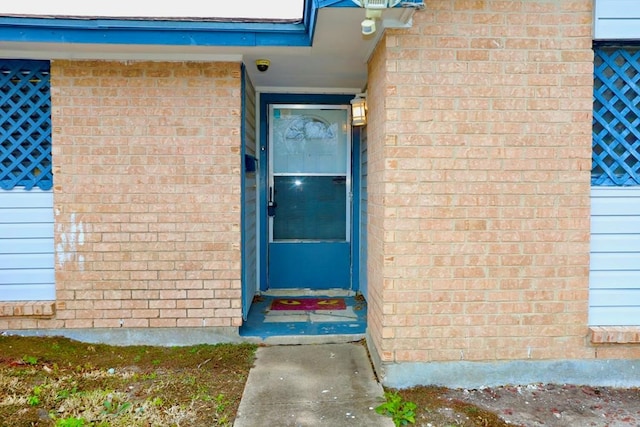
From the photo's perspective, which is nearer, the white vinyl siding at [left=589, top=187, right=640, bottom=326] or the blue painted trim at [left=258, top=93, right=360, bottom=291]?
the white vinyl siding at [left=589, top=187, right=640, bottom=326]

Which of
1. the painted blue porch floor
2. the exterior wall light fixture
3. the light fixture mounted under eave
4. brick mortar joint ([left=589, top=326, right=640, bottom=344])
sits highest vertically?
the light fixture mounted under eave

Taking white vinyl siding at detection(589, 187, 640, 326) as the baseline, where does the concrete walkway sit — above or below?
below

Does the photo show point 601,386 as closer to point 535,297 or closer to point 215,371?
point 535,297

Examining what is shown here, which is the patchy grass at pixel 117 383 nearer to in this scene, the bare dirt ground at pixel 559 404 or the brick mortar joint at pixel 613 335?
the bare dirt ground at pixel 559 404

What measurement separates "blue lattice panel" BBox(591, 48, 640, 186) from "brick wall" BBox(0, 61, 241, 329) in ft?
9.67

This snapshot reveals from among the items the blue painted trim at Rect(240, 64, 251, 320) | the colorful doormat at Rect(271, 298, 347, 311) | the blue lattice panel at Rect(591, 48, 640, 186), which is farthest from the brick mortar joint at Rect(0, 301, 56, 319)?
the blue lattice panel at Rect(591, 48, 640, 186)

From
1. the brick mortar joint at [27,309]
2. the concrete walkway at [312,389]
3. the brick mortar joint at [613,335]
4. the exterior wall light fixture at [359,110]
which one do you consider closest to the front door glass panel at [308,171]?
the exterior wall light fixture at [359,110]

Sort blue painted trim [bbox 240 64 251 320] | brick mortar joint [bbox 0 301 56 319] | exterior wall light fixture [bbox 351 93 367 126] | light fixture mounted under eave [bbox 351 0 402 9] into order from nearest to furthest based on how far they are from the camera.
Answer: light fixture mounted under eave [bbox 351 0 402 9] → brick mortar joint [bbox 0 301 56 319] → blue painted trim [bbox 240 64 251 320] → exterior wall light fixture [bbox 351 93 367 126]

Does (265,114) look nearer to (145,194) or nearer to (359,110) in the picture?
(359,110)

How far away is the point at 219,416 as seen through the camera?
3092 mm

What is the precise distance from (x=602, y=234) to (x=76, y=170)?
14.4 ft

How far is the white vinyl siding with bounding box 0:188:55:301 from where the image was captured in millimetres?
4156

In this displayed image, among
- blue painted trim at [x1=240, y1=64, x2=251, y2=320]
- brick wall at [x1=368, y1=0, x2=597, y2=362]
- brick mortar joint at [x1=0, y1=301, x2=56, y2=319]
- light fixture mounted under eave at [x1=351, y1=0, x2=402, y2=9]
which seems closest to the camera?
light fixture mounted under eave at [x1=351, y1=0, x2=402, y2=9]

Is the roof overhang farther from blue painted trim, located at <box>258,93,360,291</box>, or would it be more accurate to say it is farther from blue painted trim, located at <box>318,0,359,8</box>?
Answer: blue painted trim, located at <box>258,93,360,291</box>
